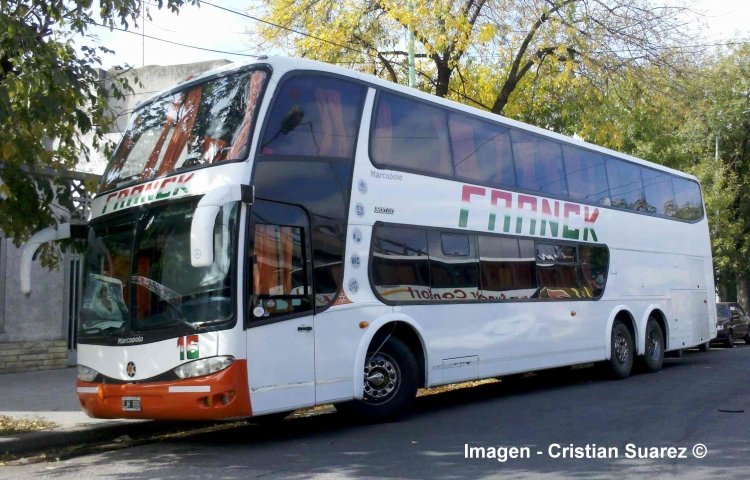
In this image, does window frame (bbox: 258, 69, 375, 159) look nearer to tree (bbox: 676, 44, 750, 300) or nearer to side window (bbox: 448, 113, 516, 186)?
side window (bbox: 448, 113, 516, 186)

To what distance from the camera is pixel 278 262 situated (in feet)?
28.7

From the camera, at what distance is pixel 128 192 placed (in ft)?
30.3

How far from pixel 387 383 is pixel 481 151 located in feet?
12.8

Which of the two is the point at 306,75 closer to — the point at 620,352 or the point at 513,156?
the point at 513,156

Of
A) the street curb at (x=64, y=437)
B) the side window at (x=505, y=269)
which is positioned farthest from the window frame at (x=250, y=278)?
the side window at (x=505, y=269)

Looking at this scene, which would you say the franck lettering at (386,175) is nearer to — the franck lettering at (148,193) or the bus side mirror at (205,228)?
the franck lettering at (148,193)

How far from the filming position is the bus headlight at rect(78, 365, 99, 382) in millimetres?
9016

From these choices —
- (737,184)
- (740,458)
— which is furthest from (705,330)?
(737,184)

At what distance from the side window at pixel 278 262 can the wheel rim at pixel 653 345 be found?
969cm

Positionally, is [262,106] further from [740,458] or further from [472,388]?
[472,388]

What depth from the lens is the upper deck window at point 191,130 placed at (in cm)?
877

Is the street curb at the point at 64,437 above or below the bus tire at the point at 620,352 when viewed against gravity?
below

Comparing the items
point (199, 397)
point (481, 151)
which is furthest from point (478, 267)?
point (199, 397)

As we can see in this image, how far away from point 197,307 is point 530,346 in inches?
240
